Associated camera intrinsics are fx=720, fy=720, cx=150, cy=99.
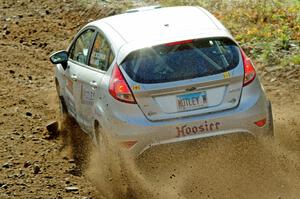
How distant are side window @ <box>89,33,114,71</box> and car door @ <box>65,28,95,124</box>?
26 cm

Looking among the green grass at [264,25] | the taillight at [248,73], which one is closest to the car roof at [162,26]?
the taillight at [248,73]

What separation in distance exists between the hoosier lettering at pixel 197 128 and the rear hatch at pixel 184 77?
0.12 metres

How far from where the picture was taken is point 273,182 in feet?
23.2

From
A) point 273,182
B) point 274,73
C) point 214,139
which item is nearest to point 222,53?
point 214,139

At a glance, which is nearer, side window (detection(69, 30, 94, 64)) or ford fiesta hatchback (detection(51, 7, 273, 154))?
ford fiesta hatchback (detection(51, 7, 273, 154))

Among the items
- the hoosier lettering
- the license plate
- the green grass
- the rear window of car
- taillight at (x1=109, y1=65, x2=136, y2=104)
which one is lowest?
the green grass

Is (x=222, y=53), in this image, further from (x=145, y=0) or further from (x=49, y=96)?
(x=145, y=0)

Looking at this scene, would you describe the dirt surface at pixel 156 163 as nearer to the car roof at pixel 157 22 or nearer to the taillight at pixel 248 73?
the taillight at pixel 248 73

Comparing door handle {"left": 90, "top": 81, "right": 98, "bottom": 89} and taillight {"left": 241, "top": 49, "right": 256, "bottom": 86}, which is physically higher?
taillight {"left": 241, "top": 49, "right": 256, "bottom": 86}

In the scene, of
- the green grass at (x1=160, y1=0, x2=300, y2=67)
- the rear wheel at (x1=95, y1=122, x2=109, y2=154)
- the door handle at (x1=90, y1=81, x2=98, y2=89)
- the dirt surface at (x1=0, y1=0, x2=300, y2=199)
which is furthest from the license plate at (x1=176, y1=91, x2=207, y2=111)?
the green grass at (x1=160, y1=0, x2=300, y2=67)

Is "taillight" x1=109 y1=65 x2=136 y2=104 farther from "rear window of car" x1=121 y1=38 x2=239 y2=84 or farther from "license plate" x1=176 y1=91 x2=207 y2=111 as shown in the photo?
"license plate" x1=176 y1=91 x2=207 y2=111

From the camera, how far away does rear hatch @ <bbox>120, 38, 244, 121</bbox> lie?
6.89 meters

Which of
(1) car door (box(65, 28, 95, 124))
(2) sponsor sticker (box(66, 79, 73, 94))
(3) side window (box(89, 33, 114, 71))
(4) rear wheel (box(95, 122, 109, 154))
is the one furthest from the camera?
(2) sponsor sticker (box(66, 79, 73, 94))

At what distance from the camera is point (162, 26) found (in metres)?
7.49
